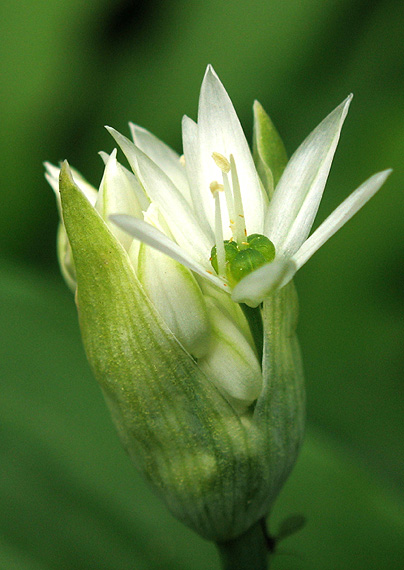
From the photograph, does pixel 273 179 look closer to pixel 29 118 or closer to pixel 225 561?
pixel 225 561

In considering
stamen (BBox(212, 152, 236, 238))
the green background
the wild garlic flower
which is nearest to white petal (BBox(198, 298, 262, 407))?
the wild garlic flower

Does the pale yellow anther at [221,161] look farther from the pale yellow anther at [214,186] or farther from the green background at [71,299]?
the green background at [71,299]

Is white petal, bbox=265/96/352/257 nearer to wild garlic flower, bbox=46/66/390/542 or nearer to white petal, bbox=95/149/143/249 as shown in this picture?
wild garlic flower, bbox=46/66/390/542

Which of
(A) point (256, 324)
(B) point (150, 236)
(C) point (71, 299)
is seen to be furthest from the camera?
(C) point (71, 299)

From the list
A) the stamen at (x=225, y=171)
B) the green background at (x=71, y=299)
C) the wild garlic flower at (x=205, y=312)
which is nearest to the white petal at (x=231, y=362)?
the wild garlic flower at (x=205, y=312)

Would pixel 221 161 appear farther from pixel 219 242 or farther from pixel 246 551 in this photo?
pixel 246 551

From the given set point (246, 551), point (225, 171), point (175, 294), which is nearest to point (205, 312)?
point (175, 294)
